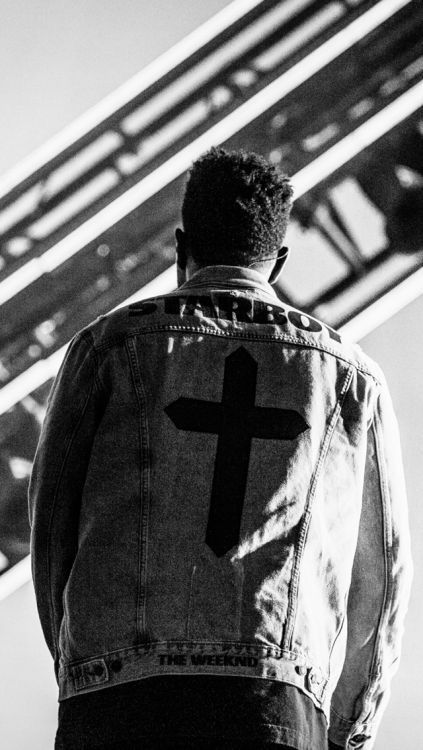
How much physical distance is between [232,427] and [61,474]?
217mm

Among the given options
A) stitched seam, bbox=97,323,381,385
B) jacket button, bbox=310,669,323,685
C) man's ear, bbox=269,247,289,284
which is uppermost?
man's ear, bbox=269,247,289,284

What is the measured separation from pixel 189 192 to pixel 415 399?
3.97 ft

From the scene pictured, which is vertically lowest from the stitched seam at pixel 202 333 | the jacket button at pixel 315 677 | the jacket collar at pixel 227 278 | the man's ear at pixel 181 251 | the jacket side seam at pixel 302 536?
the jacket button at pixel 315 677

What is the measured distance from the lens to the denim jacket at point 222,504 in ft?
3.66

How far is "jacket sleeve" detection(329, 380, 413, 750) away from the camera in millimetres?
1325

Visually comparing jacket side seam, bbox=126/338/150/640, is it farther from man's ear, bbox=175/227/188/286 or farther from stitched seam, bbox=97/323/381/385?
man's ear, bbox=175/227/188/286

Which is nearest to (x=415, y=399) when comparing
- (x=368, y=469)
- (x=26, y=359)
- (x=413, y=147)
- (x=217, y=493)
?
(x=413, y=147)

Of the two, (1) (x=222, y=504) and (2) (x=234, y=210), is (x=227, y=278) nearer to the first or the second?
(2) (x=234, y=210)

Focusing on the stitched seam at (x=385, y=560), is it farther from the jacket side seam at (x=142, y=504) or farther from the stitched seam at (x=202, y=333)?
the jacket side seam at (x=142, y=504)

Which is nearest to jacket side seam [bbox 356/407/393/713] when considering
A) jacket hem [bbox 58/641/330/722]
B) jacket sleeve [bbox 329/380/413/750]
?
jacket sleeve [bbox 329/380/413/750]

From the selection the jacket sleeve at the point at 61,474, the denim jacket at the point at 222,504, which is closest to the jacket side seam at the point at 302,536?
the denim jacket at the point at 222,504

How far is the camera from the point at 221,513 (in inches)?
44.6

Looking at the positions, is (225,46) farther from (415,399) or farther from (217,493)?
(217,493)

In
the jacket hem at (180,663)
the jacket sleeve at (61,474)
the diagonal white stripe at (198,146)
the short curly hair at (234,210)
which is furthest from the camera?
the diagonal white stripe at (198,146)
